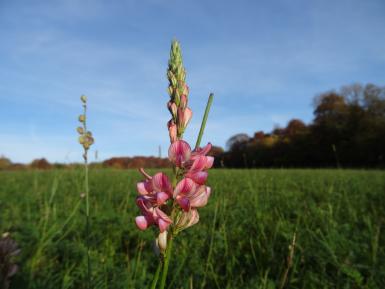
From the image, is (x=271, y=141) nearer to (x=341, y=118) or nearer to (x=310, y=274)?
(x=341, y=118)

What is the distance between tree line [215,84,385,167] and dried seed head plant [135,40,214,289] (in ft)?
153

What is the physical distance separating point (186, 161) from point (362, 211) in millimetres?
4019

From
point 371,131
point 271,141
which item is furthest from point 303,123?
point 371,131

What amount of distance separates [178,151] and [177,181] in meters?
0.09

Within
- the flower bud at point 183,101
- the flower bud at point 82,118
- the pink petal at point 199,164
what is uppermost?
the flower bud at point 82,118

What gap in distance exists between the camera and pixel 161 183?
0.87m

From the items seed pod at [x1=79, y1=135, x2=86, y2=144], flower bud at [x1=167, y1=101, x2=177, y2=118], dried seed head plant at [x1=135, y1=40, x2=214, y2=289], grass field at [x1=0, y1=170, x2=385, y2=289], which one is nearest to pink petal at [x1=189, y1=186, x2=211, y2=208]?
dried seed head plant at [x1=135, y1=40, x2=214, y2=289]

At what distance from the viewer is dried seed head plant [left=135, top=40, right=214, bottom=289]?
835 millimetres

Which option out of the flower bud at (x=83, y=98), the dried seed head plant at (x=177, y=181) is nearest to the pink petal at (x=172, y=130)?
the dried seed head plant at (x=177, y=181)

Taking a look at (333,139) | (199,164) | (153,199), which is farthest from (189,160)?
(333,139)

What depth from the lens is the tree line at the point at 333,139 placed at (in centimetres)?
4781

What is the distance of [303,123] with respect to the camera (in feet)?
237

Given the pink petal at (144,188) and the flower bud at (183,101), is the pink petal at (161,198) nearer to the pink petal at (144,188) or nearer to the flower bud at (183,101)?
the pink petal at (144,188)

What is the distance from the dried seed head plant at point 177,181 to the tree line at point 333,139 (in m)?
46.5
